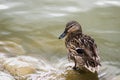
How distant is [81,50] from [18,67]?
3.83 ft

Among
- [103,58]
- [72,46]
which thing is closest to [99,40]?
[103,58]

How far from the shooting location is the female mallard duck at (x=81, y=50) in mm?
6668

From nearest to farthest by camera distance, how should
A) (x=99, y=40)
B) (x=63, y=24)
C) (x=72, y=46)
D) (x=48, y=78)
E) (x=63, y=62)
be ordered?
(x=48, y=78)
(x=72, y=46)
(x=63, y=62)
(x=99, y=40)
(x=63, y=24)

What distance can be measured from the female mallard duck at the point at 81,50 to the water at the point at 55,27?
277mm

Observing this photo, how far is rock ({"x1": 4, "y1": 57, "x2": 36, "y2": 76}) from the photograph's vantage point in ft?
22.5

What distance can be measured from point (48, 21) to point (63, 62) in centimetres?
214

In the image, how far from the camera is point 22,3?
10.4 metres

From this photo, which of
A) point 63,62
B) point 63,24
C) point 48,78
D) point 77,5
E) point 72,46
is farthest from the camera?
point 77,5

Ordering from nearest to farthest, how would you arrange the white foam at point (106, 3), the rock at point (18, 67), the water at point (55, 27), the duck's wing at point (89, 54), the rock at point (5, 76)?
the rock at point (5, 76), the duck's wing at point (89, 54), the rock at point (18, 67), the water at point (55, 27), the white foam at point (106, 3)

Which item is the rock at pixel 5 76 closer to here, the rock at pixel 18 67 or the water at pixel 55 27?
the rock at pixel 18 67

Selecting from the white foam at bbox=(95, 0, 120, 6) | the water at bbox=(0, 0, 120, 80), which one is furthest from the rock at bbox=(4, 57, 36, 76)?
the white foam at bbox=(95, 0, 120, 6)

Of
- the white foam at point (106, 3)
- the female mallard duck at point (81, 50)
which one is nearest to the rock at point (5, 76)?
the female mallard duck at point (81, 50)

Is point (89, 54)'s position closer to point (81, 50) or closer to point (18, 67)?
point (81, 50)

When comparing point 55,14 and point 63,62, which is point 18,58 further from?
point 55,14
